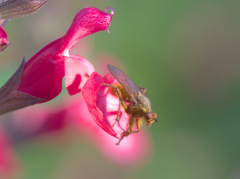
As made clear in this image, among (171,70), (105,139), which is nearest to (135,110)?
(105,139)

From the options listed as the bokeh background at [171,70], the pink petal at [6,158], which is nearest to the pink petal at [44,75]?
the pink petal at [6,158]

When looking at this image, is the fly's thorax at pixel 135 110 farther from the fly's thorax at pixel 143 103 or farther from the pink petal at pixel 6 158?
the pink petal at pixel 6 158

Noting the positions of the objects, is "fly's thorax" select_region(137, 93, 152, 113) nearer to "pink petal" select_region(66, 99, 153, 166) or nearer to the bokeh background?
"pink petal" select_region(66, 99, 153, 166)

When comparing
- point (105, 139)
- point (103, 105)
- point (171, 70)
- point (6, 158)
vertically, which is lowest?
point (6, 158)

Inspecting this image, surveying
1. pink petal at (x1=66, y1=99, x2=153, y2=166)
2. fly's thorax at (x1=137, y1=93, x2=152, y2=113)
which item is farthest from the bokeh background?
fly's thorax at (x1=137, y1=93, x2=152, y2=113)

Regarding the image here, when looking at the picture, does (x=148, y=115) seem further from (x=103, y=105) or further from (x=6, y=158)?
(x=6, y=158)

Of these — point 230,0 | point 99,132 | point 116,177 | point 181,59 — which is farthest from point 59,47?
point 230,0
